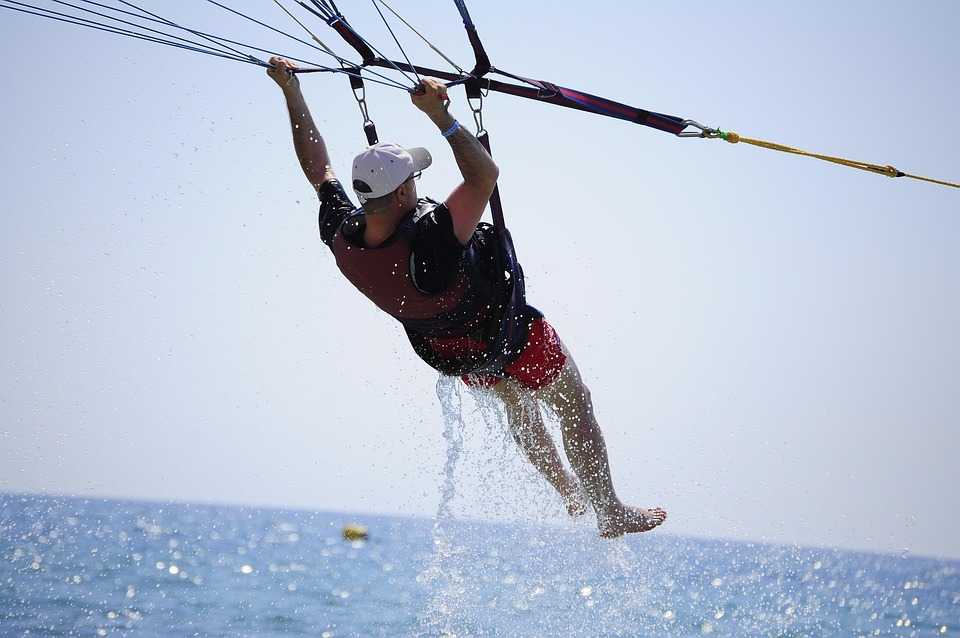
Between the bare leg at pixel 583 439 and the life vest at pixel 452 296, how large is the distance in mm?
332

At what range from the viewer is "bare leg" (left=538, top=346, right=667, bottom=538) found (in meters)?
5.29

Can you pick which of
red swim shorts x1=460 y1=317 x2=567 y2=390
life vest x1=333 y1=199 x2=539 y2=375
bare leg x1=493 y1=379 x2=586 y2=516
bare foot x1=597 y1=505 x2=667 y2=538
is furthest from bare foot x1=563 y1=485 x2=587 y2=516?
life vest x1=333 y1=199 x2=539 y2=375

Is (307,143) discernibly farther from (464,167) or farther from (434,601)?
(434,601)

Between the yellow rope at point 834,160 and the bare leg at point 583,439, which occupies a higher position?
the yellow rope at point 834,160

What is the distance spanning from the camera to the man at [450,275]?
436cm

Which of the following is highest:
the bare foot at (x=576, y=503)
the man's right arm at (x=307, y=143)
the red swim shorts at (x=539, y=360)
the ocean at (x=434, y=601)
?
the man's right arm at (x=307, y=143)

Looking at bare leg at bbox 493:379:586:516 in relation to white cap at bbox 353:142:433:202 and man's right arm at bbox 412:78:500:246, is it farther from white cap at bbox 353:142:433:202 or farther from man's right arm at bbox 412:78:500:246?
white cap at bbox 353:142:433:202

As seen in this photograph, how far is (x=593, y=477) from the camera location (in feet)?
17.7

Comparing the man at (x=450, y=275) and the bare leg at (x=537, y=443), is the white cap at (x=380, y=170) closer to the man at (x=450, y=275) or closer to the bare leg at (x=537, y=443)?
the man at (x=450, y=275)

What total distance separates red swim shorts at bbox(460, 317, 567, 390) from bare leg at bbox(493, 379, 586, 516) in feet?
0.63

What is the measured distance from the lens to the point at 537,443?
18.4 ft

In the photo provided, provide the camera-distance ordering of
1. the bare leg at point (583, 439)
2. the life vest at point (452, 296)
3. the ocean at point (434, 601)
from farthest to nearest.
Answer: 1. the ocean at point (434, 601)
2. the bare leg at point (583, 439)
3. the life vest at point (452, 296)

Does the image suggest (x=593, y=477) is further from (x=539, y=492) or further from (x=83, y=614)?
(x=83, y=614)

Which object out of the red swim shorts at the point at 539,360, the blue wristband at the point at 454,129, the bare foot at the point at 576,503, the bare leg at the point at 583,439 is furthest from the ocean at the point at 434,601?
the blue wristband at the point at 454,129
